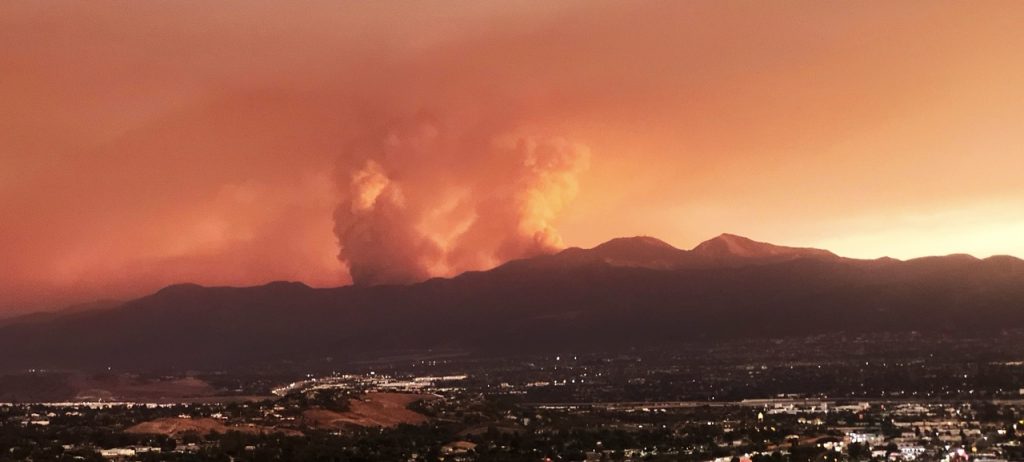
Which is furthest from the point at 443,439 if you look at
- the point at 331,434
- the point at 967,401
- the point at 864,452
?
the point at 967,401

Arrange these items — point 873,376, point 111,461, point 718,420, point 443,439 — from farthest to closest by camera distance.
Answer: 1. point 873,376
2. point 718,420
3. point 443,439
4. point 111,461

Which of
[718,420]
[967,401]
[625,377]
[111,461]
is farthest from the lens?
[625,377]

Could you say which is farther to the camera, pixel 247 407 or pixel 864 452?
pixel 247 407

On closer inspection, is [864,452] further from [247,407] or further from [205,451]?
[247,407]

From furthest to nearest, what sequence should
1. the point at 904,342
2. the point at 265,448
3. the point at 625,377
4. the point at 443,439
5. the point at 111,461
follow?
the point at 904,342 → the point at 625,377 → the point at 443,439 → the point at 265,448 → the point at 111,461

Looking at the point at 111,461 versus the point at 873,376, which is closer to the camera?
the point at 111,461

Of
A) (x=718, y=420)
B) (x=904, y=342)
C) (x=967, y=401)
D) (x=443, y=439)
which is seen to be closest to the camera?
(x=443, y=439)

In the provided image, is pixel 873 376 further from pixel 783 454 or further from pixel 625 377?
pixel 783 454

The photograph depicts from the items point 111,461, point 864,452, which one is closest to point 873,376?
point 864,452

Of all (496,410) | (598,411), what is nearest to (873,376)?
(598,411)
